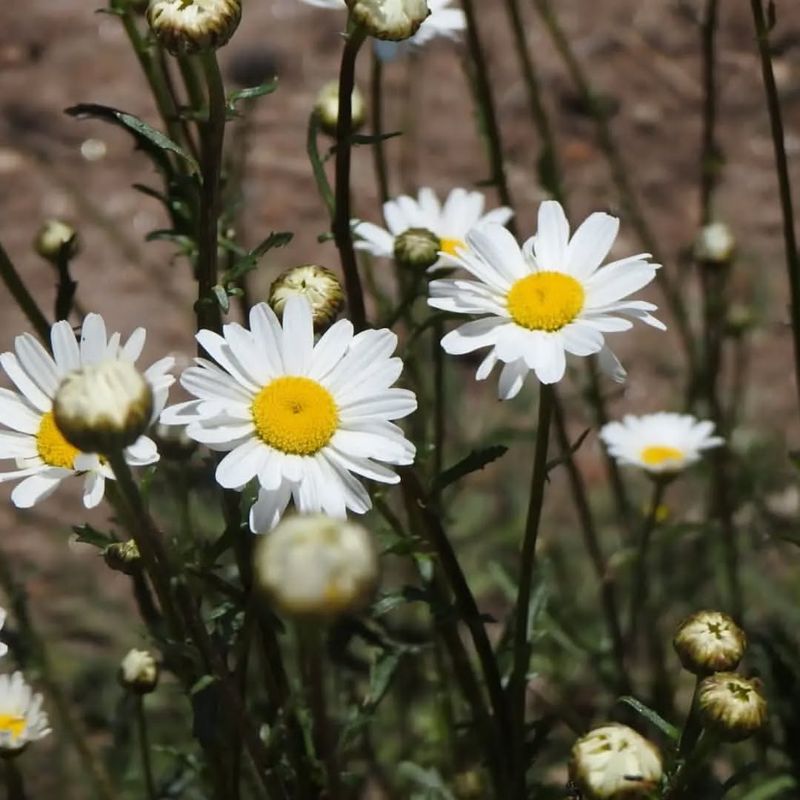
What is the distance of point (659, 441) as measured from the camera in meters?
2.05

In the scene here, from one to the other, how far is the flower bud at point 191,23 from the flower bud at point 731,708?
739 millimetres

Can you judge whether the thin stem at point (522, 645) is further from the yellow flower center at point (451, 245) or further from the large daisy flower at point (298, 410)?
the yellow flower center at point (451, 245)

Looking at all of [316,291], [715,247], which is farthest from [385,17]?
[715,247]

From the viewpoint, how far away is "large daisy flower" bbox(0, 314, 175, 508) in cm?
123

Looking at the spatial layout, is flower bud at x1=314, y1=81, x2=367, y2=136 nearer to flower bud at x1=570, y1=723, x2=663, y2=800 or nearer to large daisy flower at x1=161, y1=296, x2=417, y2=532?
large daisy flower at x1=161, y1=296, x2=417, y2=532

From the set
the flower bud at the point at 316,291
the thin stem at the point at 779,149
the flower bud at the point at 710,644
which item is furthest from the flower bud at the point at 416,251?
the flower bud at the point at 710,644

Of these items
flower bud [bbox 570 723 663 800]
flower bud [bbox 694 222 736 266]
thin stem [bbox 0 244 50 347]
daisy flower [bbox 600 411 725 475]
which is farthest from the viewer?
flower bud [bbox 694 222 736 266]

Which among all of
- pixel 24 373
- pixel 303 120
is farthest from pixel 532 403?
pixel 24 373

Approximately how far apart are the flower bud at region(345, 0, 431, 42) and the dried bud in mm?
555

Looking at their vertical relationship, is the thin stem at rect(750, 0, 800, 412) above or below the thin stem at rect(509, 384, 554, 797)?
above

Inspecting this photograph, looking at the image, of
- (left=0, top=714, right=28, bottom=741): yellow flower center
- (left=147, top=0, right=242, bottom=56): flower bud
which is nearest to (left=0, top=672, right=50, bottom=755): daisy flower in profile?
(left=0, top=714, right=28, bottom=741): yellow flower center

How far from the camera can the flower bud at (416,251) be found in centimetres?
149

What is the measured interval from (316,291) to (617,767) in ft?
1.80

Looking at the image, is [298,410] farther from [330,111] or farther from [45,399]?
[330,111]
